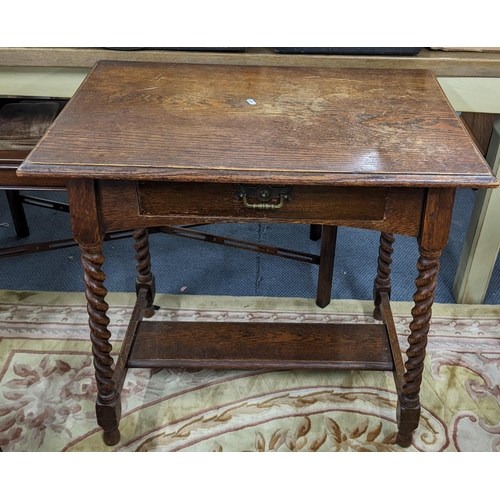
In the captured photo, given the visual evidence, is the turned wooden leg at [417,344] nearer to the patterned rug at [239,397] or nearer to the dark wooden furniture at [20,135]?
the patterned rug at [239,397]

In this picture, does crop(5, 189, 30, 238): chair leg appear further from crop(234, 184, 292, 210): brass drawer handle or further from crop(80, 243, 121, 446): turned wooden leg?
crop(234, 184, 292, 210): brass drawer handle

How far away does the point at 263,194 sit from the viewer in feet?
3.94

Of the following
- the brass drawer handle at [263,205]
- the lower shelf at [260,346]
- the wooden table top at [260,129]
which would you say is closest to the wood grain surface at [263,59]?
the wooden table top at [260,129]

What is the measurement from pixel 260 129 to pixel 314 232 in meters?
1.11

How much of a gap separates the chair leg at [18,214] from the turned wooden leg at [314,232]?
1.08 m

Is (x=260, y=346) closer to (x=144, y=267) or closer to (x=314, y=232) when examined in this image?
(x=144, y=267)

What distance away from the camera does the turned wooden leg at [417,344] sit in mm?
1311

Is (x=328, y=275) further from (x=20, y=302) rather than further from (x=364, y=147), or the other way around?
(x=20, y=302)

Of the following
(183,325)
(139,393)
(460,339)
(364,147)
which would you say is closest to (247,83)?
(364,147)

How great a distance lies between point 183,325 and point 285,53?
81 centimetres

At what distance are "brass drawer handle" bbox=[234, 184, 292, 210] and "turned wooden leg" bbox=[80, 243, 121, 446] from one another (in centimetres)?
32

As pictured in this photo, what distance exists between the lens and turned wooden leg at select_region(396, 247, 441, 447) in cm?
131

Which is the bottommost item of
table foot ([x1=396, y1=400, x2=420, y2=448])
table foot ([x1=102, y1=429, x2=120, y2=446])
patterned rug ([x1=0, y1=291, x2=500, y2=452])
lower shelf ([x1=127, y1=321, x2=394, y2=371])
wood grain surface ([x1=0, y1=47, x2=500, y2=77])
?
patterned rug ([x1=0, y1=291, x2=500, y2=452])

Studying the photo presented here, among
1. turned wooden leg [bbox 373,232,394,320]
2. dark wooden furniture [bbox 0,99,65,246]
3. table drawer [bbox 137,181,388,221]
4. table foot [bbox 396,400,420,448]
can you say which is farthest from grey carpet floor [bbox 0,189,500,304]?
table drawer [bbox 137,181,388,221]
